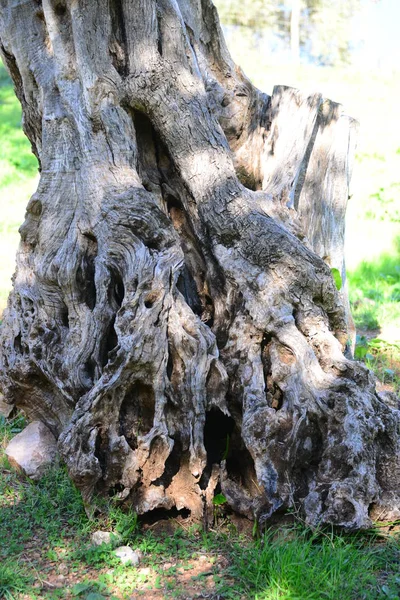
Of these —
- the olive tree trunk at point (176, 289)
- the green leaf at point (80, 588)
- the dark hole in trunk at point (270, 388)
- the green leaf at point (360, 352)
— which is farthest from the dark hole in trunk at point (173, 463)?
the green leaf at point (360, 352)

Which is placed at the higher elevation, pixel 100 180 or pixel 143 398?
pixel 100 180

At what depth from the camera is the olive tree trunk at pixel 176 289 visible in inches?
128

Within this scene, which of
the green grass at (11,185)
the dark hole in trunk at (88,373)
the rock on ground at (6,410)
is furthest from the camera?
the green grass at (11,185)

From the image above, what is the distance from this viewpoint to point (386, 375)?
5125 mm

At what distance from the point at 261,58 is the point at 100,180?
73.3 feet

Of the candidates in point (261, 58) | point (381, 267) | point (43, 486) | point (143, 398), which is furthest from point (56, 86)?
point (261, 58)

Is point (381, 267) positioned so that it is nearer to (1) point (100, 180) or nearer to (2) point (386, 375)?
(2) point (386, 375)

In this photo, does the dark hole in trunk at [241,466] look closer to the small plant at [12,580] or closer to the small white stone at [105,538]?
the small white stone at [105,538]

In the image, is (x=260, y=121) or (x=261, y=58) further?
(x=261, y=58)

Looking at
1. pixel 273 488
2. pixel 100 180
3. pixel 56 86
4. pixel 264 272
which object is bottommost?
pixel 273 488

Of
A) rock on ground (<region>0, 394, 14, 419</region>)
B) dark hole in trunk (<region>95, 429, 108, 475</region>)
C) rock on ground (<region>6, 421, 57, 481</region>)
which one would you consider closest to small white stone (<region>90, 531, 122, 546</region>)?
dark hole in trunk (<region>95, 429, 108, 475</region>)

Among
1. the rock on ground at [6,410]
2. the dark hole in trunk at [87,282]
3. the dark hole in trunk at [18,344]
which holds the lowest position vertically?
the rock on ground at [6,410]

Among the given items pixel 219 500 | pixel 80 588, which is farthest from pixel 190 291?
pixel 80 588

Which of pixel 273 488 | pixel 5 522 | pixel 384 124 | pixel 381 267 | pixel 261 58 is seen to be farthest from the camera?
pixel 261 58
